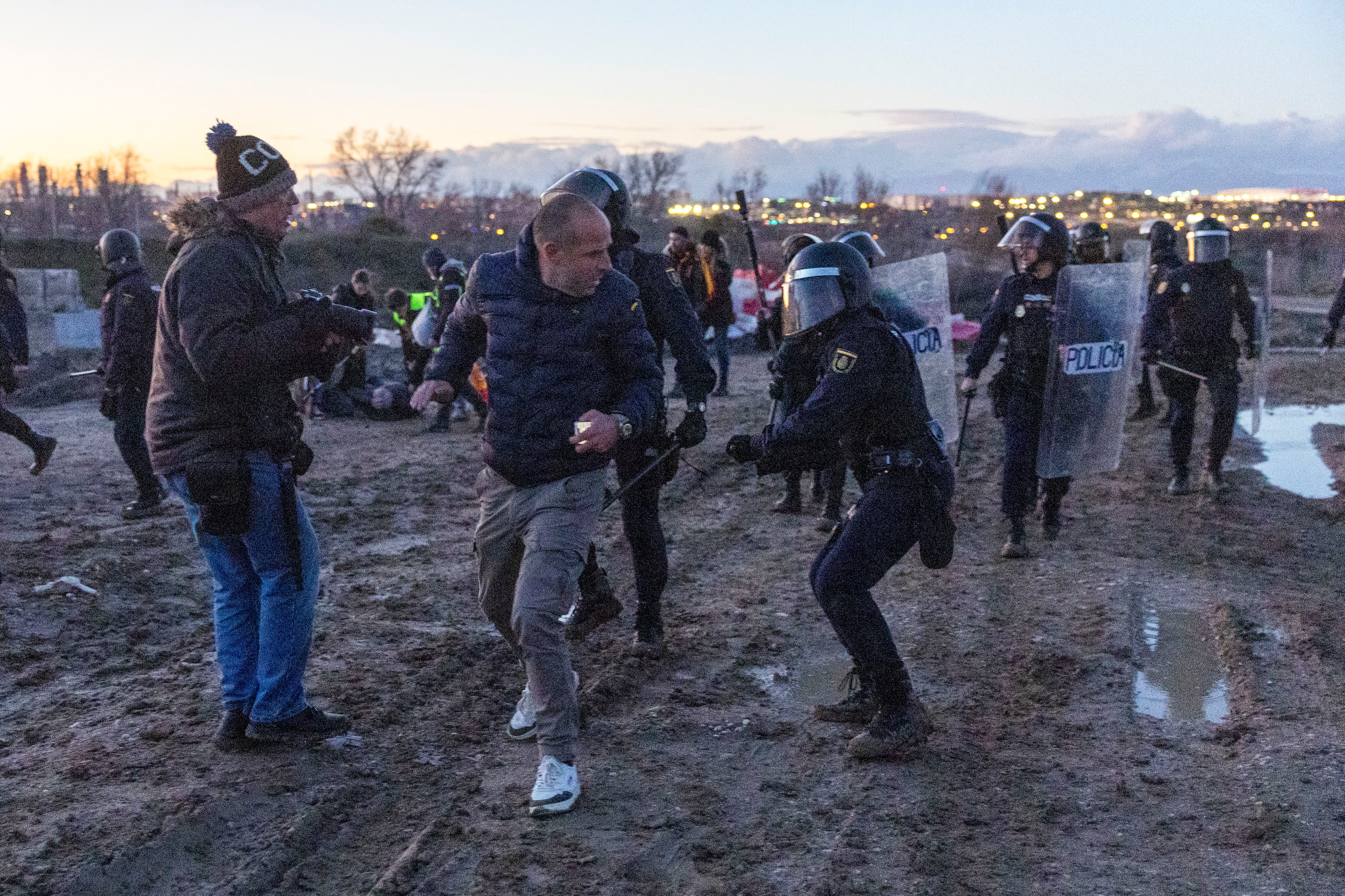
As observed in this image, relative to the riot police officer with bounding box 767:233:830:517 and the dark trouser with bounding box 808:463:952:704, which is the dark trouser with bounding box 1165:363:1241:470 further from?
the dark trouser with bounding box 808:463:952:704

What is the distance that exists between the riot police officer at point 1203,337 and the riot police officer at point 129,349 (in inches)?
303

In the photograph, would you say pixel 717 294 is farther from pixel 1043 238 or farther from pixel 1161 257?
pixel 1043 238

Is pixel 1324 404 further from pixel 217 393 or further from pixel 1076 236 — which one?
pixel 217 393

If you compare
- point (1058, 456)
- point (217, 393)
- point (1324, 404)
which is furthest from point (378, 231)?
point (217, 393)

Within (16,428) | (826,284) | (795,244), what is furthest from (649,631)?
(16,428)

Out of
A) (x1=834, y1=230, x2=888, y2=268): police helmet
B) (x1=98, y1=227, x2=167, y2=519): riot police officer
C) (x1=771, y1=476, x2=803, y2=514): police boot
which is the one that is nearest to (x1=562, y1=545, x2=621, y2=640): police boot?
(x1=834, y1=230, x2=888, y2=268): police helmet

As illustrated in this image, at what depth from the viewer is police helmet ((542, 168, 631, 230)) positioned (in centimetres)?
521

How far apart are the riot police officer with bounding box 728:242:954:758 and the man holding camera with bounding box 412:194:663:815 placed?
0.59 metres

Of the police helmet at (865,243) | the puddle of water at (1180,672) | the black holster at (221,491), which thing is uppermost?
the police helmet at (865,243)

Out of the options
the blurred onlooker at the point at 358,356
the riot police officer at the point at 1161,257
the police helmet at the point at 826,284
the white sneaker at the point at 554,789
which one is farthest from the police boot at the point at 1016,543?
the blurred onlooker at the point at 358,356

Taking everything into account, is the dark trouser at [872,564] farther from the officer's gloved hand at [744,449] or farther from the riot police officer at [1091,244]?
the riot police officer at [1091,244]

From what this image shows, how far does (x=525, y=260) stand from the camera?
14.0 ft

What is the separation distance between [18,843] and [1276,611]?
6149 mm

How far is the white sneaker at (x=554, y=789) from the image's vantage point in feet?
13.4
